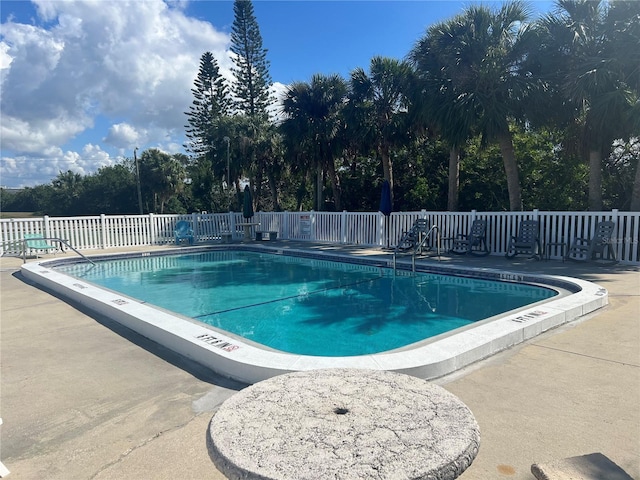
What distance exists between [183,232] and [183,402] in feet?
48.9

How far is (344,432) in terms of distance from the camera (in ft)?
6.11

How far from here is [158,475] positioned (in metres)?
2.17


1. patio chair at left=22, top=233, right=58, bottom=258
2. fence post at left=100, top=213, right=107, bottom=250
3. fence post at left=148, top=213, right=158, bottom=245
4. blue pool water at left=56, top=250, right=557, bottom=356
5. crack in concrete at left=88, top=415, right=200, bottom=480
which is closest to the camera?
crack in concrete at left=88, top=415, right=200, bottom=480

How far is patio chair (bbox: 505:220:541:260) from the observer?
10.5 metres

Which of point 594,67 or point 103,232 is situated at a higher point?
point 594,67

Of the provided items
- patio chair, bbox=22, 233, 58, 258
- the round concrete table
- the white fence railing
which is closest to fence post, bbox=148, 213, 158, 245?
the white fence railing

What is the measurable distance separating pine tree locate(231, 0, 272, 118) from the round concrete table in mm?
32828

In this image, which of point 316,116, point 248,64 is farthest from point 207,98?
point 316,116

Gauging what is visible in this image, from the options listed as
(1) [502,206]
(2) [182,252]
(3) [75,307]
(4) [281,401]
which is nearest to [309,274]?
(3) [75,307]

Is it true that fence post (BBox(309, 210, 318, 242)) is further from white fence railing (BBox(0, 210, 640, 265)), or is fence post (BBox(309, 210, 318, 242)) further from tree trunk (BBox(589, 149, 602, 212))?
tree trunk (BBox(589, 149, 602, 212))

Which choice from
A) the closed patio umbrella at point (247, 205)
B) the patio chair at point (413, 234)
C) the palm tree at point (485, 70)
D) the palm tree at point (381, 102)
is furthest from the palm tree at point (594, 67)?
the closed patio umbrella at point (247, 205)

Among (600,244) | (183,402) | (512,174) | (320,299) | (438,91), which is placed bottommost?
(320,299)

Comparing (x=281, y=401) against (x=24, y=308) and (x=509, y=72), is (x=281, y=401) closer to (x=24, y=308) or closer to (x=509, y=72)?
(x=24, y=308)

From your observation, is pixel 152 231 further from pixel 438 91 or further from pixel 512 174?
pixel 512 174
